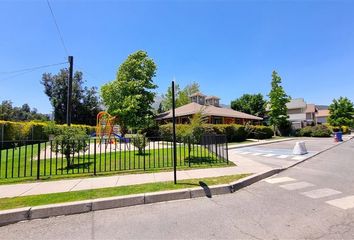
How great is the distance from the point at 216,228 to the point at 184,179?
307 centimetres

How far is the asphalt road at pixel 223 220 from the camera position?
3662 millimetres

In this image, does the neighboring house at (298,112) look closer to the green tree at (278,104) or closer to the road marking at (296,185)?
the green tree at (278,104)

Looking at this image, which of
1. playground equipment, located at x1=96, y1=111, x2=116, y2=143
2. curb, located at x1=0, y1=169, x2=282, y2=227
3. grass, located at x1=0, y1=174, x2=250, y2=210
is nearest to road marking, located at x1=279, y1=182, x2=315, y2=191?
curb, located at x1=0, y1=169, x2=282, y2=227

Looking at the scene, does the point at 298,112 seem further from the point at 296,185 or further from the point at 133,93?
the point at 296,185

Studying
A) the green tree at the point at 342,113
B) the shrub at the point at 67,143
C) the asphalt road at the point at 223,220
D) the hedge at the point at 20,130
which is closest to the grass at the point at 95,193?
the asphalt road at the point at 223,220

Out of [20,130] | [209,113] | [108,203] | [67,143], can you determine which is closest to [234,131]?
[209,113]

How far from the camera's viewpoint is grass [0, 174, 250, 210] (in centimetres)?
490

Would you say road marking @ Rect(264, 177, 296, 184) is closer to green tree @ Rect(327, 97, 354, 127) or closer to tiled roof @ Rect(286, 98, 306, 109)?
green tree @ Rect(327, 97, 354, 127)

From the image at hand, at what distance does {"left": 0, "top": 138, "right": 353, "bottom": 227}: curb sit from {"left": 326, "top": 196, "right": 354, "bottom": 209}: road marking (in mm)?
2199

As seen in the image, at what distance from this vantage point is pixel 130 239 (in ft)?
11.6

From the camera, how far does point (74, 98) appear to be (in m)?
44.6

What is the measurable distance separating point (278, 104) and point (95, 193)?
42.1 metres

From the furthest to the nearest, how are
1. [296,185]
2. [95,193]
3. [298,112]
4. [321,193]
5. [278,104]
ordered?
[298,112] → [278,104] → [296,185] → [321,193] → [95,193]

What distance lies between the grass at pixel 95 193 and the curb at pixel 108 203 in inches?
10.3
